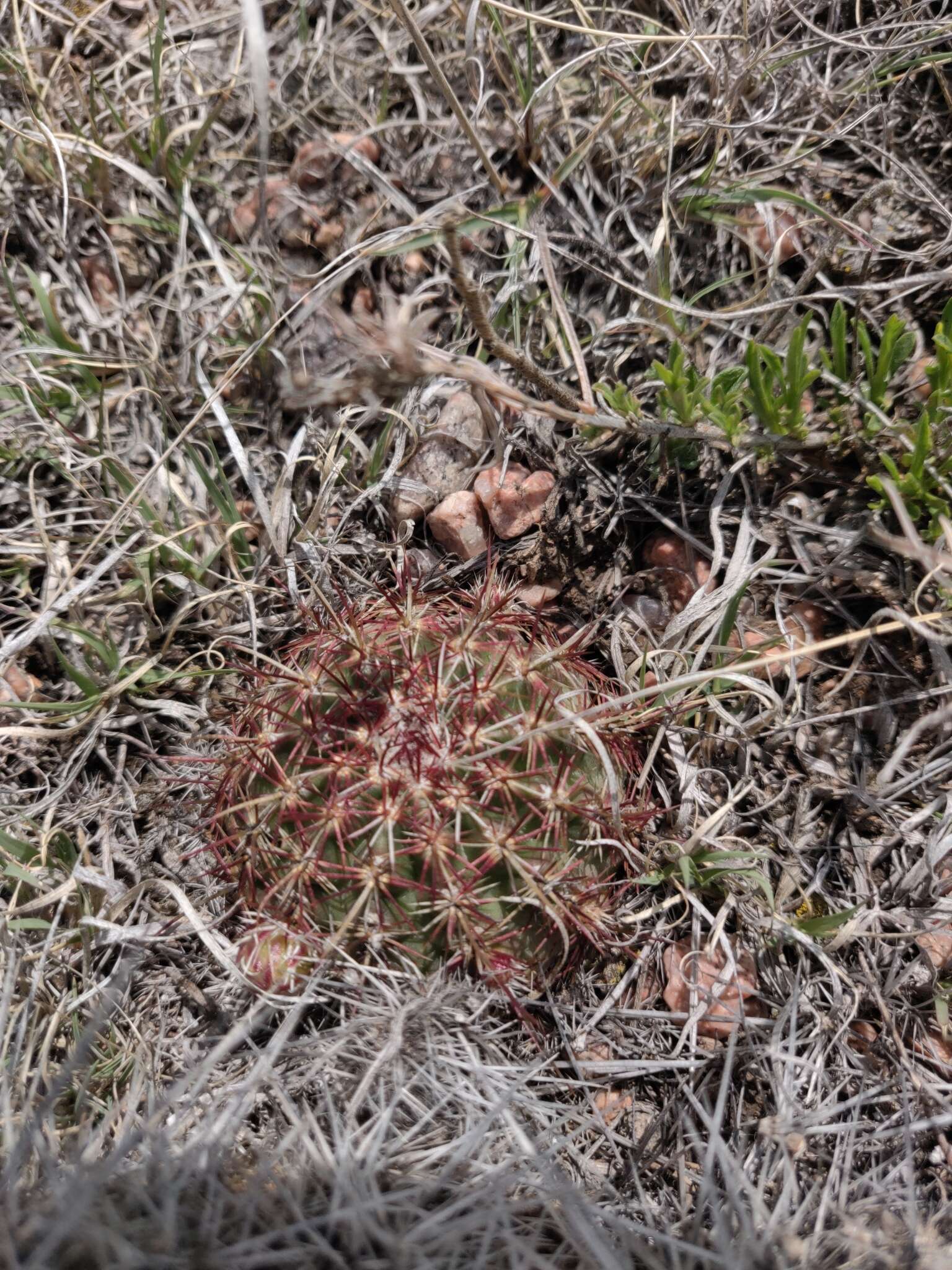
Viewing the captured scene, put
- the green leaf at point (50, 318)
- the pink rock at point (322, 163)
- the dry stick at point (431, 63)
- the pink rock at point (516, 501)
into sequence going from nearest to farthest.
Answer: the dry stick at point (431, 63)
the pink rock at point (516, 501)
the green leaf at point (50, 318)
the pink rock at point (322, 163)

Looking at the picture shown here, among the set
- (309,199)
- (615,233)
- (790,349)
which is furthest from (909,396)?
(309,199)

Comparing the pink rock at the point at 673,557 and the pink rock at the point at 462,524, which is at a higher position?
the pink rock at the point at 462,524

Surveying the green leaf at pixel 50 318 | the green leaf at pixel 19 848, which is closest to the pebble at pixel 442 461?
the green leaf at pixel 50 318

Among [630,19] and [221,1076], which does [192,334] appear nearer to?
[630,19]

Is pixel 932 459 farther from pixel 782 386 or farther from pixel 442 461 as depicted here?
pixel 442 461

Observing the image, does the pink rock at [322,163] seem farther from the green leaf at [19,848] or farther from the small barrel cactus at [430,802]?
the green leaf at [19,848]

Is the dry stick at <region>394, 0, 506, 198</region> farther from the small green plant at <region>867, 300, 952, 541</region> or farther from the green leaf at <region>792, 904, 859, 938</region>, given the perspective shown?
the green leaf at <region>792, 904, 859, 938</region>

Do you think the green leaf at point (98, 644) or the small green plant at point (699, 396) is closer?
the small green plant at point (699, 396)
